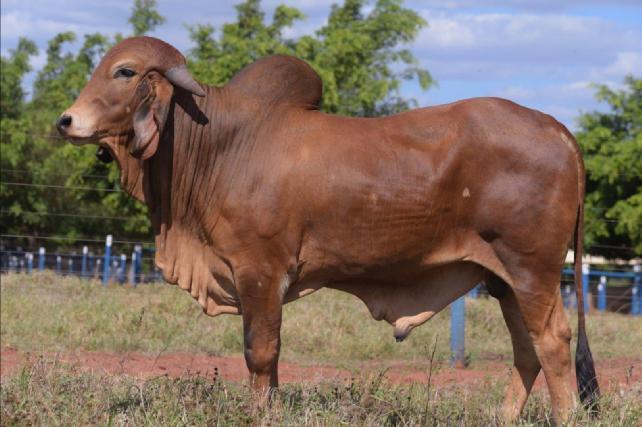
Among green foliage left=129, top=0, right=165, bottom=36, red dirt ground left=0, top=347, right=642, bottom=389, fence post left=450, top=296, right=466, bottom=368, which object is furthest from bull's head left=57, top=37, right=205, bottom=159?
green foliage left=129, top=0, right=165, bottom=36

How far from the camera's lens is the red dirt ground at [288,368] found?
357 inches

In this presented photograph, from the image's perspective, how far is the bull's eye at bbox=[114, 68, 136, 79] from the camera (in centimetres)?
577

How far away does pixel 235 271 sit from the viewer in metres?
5.68

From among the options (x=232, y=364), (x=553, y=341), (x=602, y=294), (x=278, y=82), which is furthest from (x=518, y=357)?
(x=602, y=294)

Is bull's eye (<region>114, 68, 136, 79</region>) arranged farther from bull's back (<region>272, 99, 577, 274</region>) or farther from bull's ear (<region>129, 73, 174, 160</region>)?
bull's back (<region>272, 99, 577, 274</region>)

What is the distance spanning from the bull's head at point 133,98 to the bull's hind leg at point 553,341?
2.13 meters

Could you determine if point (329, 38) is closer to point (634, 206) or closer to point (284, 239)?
point (634, 206)

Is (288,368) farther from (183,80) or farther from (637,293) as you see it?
(637,293)

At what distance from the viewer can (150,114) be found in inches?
227

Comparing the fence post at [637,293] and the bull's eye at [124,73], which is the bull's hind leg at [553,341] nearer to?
the bull's eye at [124,73]

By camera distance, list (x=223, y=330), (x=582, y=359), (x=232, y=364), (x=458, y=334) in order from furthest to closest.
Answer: (x=223, y=330)
(x=458, y=334)
(x=232, y=364)
(x=582, y=359)

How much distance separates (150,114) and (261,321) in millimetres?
1267

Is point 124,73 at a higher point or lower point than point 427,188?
higher

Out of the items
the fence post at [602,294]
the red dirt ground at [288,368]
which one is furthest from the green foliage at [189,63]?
the red dirt ground at [288,368]
